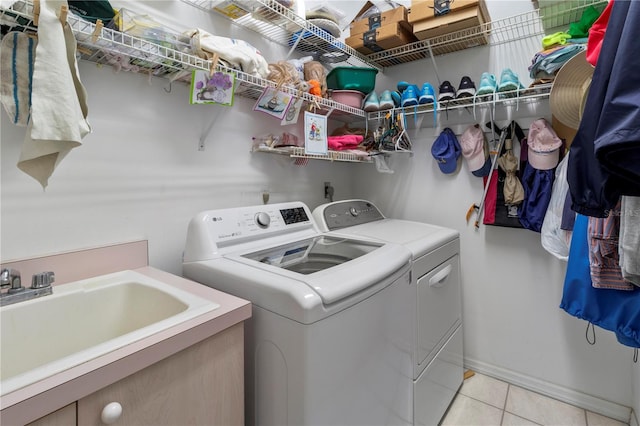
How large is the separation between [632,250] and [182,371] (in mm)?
1198

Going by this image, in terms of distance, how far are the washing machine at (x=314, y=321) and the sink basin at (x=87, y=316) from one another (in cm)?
18

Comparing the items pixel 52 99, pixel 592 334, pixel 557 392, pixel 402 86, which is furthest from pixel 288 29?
pixel 557 392

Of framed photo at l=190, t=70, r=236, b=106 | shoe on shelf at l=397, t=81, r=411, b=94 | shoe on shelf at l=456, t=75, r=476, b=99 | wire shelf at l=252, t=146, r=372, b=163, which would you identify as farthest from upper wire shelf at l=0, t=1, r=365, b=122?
shoe on shelf at l=456, t=75, r=476, b=99

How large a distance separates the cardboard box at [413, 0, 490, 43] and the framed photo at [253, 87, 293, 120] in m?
0.97

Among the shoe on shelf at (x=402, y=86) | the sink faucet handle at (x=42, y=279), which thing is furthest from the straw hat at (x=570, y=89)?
the sink faucet handle at (x=42, y=279)

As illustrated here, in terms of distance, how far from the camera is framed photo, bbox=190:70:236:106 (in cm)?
121

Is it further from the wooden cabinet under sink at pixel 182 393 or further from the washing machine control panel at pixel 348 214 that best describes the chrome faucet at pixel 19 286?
the washing machine control panel at pixel 348 214

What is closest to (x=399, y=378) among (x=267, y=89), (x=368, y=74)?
(x=267, y=89)

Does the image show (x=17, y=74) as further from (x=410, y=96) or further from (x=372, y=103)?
(x=410, y=96)

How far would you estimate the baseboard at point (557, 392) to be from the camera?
1.80 meters

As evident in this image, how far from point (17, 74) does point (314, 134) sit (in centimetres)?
122

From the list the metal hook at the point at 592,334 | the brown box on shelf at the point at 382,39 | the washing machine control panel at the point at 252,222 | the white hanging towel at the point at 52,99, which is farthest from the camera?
the brown box on shelf at the point at 382,39

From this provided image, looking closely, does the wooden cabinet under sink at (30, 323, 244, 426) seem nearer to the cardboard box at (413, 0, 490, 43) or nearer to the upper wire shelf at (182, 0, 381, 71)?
the upper wire shelf at (182, 0, 381, 71)

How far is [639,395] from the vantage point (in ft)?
5.24
